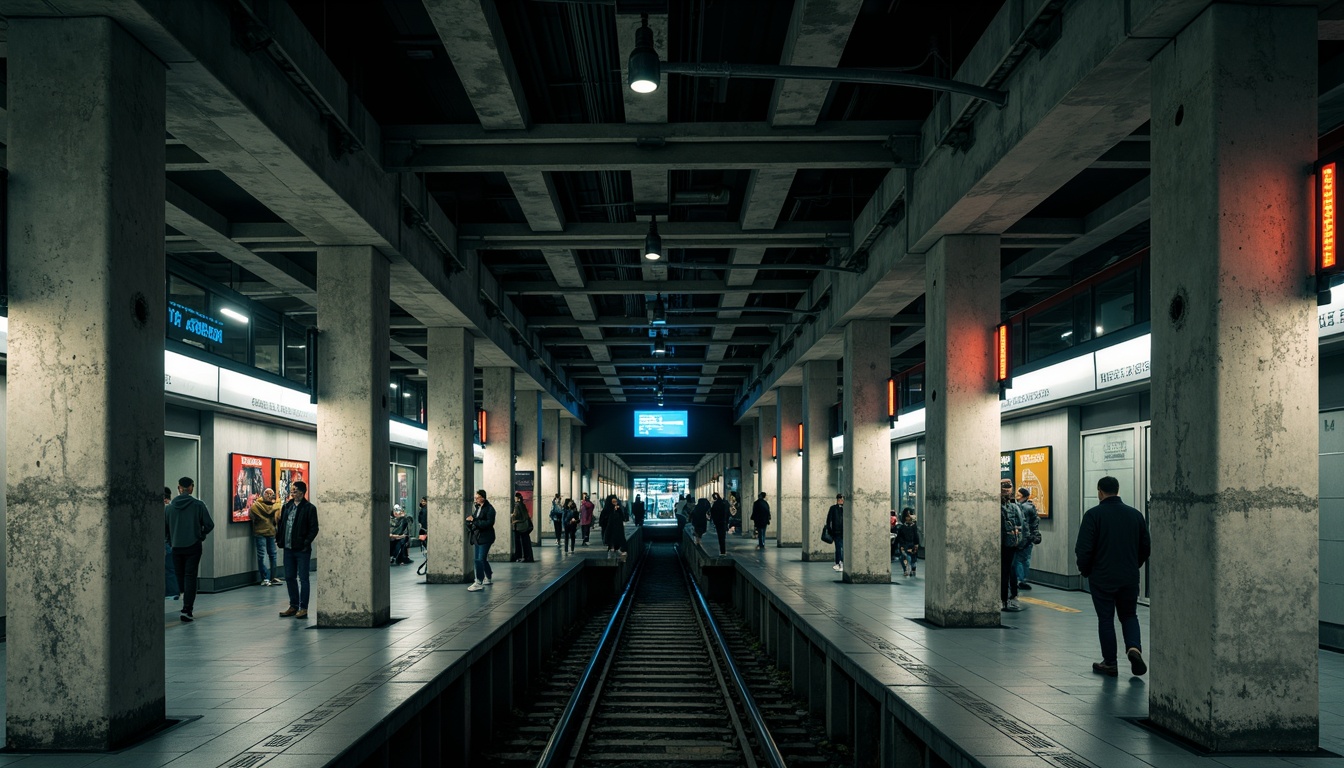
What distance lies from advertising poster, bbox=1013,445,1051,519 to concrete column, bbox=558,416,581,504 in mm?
21296

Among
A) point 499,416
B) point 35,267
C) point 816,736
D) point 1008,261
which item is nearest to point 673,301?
point 499,416

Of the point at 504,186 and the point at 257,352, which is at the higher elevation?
the point at 504,186

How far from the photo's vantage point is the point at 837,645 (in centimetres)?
924

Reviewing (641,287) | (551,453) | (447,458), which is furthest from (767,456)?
(447,458)

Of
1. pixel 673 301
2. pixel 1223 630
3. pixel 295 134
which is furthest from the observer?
pixel 673 301

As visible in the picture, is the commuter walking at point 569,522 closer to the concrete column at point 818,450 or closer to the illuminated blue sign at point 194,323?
the concrete column at point 818,450

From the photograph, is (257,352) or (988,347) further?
(257,352)

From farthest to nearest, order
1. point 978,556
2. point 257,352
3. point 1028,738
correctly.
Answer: point 257,352 < point 978,556 < point 1028,738

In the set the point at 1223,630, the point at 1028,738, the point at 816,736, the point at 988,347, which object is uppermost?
the point at 988,347

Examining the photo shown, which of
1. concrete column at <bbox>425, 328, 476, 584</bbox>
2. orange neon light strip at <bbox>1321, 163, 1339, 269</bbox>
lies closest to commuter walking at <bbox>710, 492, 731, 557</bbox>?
concrete column at <bbox>425, 328, 476, 584</bbox>

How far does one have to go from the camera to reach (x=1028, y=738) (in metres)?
5.84

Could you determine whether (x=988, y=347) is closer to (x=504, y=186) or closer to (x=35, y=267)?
(x=504, y=186)

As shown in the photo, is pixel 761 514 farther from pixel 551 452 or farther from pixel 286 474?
pixel 286 474

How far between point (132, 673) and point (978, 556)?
8.08m
